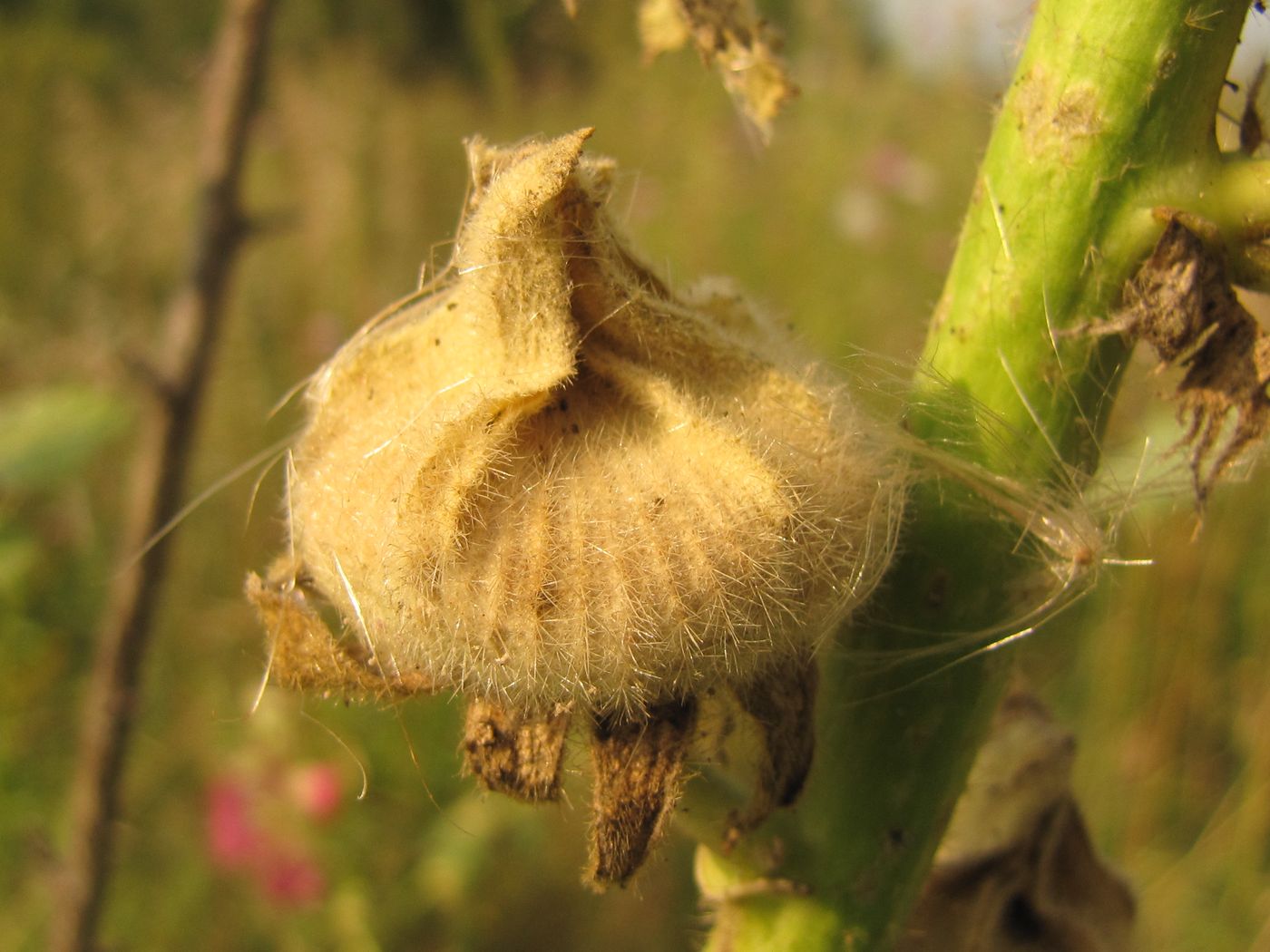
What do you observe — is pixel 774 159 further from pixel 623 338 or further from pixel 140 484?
pixel 623 338

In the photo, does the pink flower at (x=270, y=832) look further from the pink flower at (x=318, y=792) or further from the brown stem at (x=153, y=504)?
the brown stem at (x=153, y=504)

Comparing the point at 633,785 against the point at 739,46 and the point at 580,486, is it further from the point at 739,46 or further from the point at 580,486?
the point at 739,46

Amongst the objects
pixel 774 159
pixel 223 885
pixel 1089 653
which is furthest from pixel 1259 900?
pixel 774 159

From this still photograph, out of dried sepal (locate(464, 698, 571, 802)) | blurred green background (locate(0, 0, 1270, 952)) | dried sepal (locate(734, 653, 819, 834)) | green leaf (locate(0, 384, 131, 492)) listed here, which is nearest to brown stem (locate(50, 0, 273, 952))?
blurred green background (locate(0, 0, 1270, 952))

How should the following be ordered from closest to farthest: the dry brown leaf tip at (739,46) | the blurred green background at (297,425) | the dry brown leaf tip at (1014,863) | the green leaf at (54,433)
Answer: the dry brown leaf tip at (739,46) < the dry brown leaf tip at (1014,863) < the green leaf at (54,433) < the blurred green background at (297,425)

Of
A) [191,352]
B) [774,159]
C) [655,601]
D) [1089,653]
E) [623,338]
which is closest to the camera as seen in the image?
[655,601]

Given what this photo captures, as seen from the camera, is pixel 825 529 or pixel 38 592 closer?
pixel 825 529

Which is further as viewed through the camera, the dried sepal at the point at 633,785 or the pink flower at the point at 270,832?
the pink flower at the point at 270,832

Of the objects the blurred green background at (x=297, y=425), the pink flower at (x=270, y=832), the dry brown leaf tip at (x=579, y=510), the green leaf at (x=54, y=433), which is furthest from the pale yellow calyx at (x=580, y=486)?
the pink flower at (x=270, y=832)
